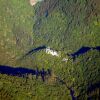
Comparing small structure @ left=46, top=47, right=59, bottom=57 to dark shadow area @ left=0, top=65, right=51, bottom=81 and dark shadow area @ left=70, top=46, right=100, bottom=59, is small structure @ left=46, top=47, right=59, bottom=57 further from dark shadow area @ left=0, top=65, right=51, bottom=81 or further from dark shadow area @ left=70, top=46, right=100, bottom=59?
dark shadow area @ left=0, top=65, right=51, bottom=81

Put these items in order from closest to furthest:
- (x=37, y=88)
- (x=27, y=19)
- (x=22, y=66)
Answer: (x=37, y=88) → (x=22, y=66) → (x=27, y=19)

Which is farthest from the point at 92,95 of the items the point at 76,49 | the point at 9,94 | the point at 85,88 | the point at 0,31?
the point at 0,31

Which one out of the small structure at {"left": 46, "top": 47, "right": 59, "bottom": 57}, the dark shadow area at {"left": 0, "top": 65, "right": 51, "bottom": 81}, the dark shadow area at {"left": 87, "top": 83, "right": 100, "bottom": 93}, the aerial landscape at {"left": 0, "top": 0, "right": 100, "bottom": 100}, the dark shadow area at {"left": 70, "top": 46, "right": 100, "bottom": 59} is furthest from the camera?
the small structure at {"left": 46, "top": 47, "right": 59, "bottom": 57}

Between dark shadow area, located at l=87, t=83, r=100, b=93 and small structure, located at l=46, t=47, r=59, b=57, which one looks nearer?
dark shadow area, located at l=87, t=83, r=100, b=93

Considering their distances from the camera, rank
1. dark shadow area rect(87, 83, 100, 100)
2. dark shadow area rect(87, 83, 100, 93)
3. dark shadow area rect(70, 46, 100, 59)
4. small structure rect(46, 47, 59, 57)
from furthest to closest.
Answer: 1. small structure rect(46, 47, 59, 57)
2. dark shadow area rect(70, 46, 100, 59)
3. dark shadow area rect(87, 83, 100, 93)
4. dark shadow area rect(87, 83, 100, 100)

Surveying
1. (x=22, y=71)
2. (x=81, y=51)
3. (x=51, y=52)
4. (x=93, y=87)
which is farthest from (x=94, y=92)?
(x=51, y=52)

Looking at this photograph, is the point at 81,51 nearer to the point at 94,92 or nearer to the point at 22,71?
the point at 22,71

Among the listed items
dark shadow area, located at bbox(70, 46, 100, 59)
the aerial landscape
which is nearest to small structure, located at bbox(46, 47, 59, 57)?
the aerial landscape

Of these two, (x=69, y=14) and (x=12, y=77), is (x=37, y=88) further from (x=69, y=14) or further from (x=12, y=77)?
(x=69, y=14)

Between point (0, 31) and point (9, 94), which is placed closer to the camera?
point (9, 94)
